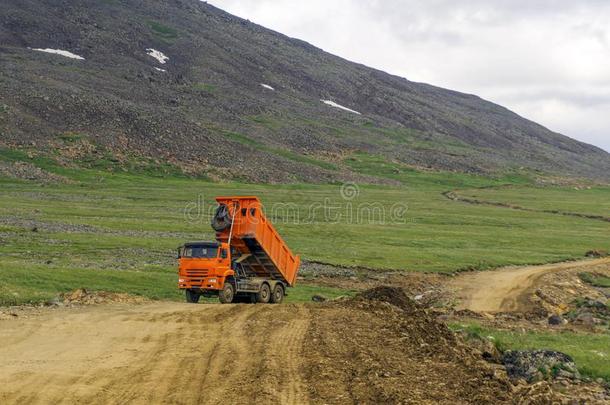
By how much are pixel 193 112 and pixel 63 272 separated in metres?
136

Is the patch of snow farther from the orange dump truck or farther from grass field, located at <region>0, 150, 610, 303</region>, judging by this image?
the orange dump truck

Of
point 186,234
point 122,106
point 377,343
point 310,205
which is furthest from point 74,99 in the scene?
point 377,343

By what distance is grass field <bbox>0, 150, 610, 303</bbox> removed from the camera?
44.6 m

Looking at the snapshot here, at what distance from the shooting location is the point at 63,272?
40.8m

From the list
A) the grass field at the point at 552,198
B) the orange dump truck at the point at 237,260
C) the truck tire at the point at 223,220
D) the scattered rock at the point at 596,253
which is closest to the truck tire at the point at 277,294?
the orange dump truck at the point at 237,260

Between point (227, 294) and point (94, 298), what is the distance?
22.0 feet

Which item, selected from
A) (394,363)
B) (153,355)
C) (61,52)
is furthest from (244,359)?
(61,52)

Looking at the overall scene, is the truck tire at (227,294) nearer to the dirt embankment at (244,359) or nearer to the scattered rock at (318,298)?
the dirt embankment at (244,359)

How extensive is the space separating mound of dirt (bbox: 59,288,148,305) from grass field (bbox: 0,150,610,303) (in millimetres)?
1642

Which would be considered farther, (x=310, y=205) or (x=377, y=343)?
(x=310, y=205)

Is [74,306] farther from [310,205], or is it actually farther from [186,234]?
[310,205]

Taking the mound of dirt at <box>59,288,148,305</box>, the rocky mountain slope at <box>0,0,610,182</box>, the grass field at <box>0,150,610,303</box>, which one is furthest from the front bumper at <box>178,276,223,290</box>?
the rocky mountain slope at <box>0,0,610,182</box>

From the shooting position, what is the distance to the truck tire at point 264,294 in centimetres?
3741

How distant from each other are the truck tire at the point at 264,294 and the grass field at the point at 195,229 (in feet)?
18.4
